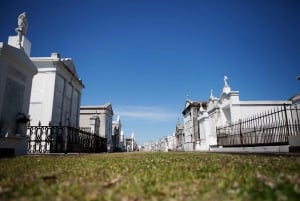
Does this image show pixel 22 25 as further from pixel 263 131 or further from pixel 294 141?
pixel 263 131

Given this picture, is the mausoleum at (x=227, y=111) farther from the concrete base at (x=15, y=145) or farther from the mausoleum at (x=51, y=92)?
the concrete base at (x=15, y=145)

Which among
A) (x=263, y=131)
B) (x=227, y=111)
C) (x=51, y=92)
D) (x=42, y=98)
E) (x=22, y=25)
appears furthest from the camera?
(x=227, y=111)

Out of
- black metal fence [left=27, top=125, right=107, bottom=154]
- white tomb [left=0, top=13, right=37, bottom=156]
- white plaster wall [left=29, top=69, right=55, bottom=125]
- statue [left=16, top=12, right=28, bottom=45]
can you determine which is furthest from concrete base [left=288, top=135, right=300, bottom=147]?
white plaster wall [left=29, top=69, right=55, bottom=125]

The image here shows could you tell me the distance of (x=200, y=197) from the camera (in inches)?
77.6

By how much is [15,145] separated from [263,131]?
1370 cm

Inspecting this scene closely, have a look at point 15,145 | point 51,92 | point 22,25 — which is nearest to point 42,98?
point 51,92

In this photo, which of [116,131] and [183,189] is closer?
[183,189]

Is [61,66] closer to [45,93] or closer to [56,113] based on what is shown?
[45,93]

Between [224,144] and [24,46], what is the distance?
17.1 metres

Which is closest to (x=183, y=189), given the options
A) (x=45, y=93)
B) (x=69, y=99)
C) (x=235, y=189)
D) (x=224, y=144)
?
(x=235, y=189)

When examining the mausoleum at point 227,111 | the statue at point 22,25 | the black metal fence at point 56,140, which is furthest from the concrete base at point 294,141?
the statue at point 22,25

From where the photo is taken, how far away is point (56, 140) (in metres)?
16.0

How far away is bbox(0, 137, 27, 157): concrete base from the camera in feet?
31.9

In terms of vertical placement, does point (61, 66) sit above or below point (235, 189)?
above
